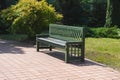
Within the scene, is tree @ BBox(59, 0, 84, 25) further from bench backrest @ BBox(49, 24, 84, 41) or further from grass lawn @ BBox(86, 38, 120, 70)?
bench backrest @ BBox(49, 24, 84, 41)

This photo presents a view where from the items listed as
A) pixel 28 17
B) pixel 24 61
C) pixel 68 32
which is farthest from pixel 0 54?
pixel 28 17

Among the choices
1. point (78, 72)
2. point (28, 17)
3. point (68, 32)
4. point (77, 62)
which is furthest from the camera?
point (28, 17)

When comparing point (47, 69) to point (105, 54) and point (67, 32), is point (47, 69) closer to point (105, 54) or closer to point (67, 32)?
point (67, 32)

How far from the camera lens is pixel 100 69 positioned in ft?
29.0

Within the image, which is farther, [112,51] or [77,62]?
[112,51]

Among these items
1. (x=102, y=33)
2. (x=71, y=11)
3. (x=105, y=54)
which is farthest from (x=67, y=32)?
A: (x=71, y=11)

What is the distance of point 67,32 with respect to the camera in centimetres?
1095

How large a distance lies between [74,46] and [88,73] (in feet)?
5.91

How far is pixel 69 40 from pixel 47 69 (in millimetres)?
2076

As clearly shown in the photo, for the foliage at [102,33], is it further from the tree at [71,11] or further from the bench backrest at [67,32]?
the bench backrest at [67,32]

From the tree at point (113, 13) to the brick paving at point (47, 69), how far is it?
11050mm

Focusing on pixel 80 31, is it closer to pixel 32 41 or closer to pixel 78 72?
pixel 78 72

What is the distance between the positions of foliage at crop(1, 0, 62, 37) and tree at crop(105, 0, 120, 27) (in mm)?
7308

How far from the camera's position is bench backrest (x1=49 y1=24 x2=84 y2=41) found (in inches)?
396
